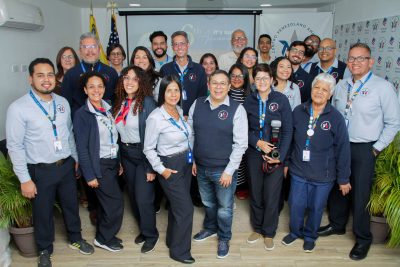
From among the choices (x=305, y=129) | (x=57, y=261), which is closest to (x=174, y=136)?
(x=305, y=129)

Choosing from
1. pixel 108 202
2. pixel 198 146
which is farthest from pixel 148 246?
pixel 198 146

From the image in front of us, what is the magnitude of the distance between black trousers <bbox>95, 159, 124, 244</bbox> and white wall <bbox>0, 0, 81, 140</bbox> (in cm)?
193

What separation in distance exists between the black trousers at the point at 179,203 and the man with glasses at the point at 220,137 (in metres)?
0.18

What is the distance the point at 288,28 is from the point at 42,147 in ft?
19.3

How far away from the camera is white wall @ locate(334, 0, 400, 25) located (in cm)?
449

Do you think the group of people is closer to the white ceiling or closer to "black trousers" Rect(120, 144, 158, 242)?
"black trousers" Rect(120, 144, 158, 242)

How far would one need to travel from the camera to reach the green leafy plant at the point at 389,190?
2534 millimetres

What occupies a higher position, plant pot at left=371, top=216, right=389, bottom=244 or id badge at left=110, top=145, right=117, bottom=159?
id badge at left=110, top=145, right=117, bottom=159

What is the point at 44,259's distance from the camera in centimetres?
261

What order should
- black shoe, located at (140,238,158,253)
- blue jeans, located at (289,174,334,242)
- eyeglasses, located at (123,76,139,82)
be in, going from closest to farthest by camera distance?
A: eyeglasses, located at (123,76,139,82)
blue jeans, located at (289,174,334,242)
black shoe, located at (140,238,158,253)

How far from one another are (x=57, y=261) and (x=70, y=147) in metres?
0.98

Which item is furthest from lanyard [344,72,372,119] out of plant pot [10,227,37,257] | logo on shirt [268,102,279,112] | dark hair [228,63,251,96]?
plant pot [10,227,37,257]

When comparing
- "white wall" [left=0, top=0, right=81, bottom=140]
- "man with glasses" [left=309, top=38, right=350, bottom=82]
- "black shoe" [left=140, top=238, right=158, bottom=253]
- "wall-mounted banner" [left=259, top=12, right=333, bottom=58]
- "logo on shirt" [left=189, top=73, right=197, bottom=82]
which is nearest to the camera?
"black shoe" [left=140, top=238, right=158, bottom=253]

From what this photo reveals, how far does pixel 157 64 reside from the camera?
392 centimetres
